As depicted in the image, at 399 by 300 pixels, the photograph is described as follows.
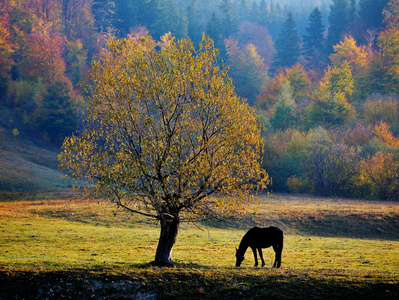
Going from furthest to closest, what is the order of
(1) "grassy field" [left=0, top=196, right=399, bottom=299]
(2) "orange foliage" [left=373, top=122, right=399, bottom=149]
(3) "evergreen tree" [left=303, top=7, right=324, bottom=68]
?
(3) "evergreen tree" [left=303, top=7, right=324, bottom=68]
(2) "orange foliage" [left=373, top=122, right=399, bottom=149]
(1) "grassy field" [left=0, top=196, right=399, bottom=299]

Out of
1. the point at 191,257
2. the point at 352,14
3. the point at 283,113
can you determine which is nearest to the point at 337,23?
the point at 352,14

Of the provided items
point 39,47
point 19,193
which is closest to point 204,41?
point 19,193

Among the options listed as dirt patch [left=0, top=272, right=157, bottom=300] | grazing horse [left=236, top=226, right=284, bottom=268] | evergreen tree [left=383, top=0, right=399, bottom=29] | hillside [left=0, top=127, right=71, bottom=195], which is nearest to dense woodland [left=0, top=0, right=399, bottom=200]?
evergreen tree [left=383, top=0, right=399, bottom=29]

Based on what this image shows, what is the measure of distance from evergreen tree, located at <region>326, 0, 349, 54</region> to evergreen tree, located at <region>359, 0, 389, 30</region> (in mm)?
6586

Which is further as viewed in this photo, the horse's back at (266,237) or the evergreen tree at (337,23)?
the evergreen tree at (337,23)

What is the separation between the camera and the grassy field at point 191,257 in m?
15.0

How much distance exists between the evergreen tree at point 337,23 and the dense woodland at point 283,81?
391mm

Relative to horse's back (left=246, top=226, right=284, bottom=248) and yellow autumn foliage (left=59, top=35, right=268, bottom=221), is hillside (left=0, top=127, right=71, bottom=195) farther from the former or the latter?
horse's back (left=246, top=226, right=284, bottom=248)

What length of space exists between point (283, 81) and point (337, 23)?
138ft

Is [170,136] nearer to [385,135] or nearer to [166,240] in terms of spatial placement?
[166,240]

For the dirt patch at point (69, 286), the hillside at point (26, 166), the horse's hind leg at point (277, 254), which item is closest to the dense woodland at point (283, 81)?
the hillside at point (26, 166)

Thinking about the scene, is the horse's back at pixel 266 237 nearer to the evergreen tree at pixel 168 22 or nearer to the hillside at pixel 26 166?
the hillside at pixel 26 166

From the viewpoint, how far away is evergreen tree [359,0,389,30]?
114556 millimetres

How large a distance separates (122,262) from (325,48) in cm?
11945
